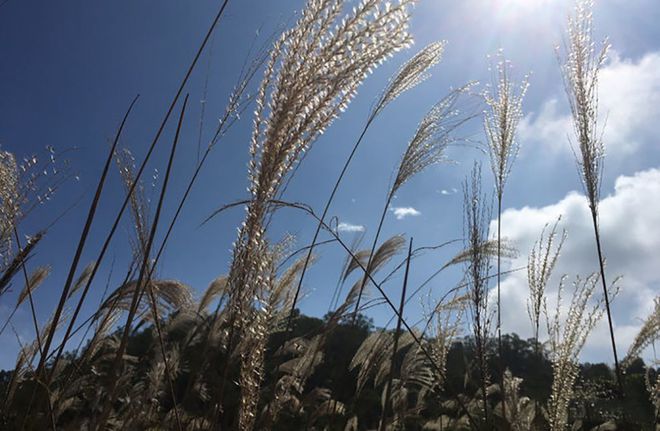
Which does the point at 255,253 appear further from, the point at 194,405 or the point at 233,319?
the point at 194,405

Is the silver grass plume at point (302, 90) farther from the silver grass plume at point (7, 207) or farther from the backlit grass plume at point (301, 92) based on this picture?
the silver grass plume at point (7, 207)

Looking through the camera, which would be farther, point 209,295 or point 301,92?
point 209,295

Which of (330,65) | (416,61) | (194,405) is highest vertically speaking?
(416,61)

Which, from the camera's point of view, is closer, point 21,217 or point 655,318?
point 21,217

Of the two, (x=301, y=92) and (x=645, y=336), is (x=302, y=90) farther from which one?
(x=645, y=336)

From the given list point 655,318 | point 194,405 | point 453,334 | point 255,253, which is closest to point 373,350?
point 453,334

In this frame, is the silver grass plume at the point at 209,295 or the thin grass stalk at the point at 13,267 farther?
the silver grass plume at the point at 209,295

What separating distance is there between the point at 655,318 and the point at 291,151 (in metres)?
3.11

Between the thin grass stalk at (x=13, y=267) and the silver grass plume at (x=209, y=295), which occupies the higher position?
the silver grass plume at (x=209, y=295)

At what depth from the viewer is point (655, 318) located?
3.36 m

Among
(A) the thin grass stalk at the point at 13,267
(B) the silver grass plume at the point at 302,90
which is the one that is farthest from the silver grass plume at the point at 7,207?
(B) the silver grass plume at the point at 302,90

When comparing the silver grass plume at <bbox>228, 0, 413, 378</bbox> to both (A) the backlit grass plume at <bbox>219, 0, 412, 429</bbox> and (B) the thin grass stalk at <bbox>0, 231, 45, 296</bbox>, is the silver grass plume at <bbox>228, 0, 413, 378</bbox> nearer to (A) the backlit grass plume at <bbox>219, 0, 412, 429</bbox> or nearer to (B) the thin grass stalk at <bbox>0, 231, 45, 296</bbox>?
(A) the backlit grass plume at <bbox>219, 0, 412, 429</bbox>

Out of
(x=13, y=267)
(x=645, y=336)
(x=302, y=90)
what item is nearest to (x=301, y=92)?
(x=302, y=90)

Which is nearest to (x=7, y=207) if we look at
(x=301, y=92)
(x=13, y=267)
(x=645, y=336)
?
(x=13, y=267)
